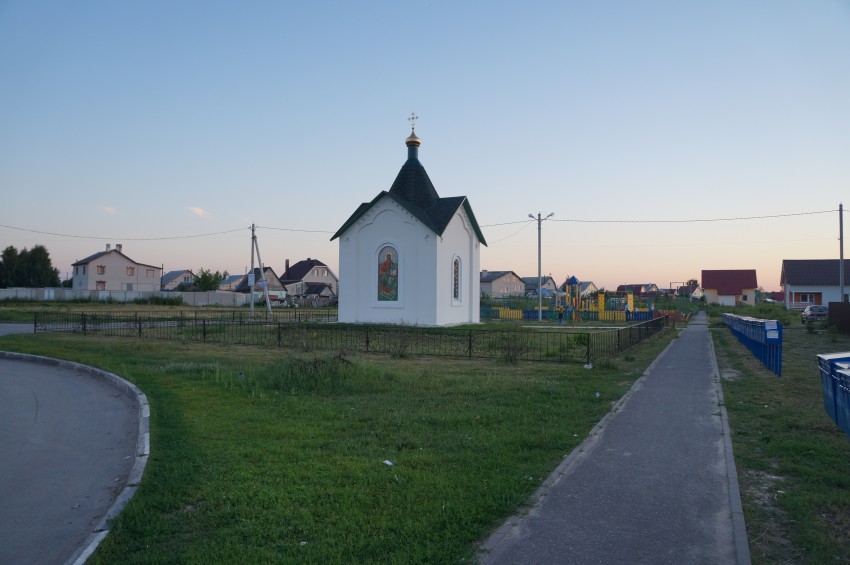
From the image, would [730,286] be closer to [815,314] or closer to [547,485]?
[815,314]

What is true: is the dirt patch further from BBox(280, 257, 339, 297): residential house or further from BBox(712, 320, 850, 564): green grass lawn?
BBox(280, 257, 339, 297): residential house

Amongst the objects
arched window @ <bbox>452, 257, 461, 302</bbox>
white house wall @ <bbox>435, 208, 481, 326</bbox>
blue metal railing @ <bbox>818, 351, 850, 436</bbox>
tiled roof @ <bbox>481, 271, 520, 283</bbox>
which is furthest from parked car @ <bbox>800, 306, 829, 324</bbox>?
tiled roof @ <bbox>481, 271, 520, 283</bbox>

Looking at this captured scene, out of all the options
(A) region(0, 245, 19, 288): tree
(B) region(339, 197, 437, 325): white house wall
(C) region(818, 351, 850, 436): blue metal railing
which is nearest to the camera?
(C) region(818, 351, 850, 436): blue metal railing

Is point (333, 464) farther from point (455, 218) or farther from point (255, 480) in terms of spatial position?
point (455, 218)

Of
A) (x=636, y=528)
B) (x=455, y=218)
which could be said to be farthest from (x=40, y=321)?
(x=636, y=528)

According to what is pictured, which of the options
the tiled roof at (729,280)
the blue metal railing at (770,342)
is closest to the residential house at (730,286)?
the tiled roof at (729,280)

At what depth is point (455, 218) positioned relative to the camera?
30984 millimetres

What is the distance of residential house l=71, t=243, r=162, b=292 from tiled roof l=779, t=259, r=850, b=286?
77887 mm

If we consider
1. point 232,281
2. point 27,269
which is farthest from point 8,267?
point 232,281

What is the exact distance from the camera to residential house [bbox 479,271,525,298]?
339ft

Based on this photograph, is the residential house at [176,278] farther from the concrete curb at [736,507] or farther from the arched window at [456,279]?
the concrete curb at [736,507]

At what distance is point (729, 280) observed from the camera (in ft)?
260

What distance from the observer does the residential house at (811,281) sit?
56.0 m

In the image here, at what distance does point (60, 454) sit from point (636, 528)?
21.5ft
